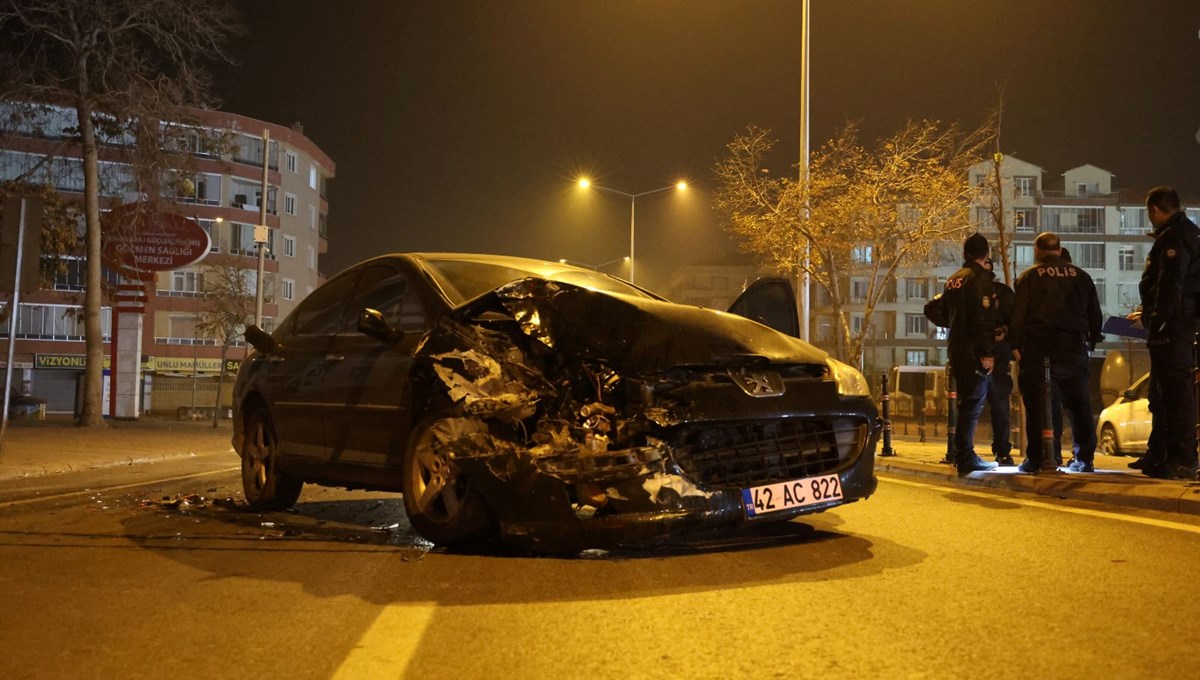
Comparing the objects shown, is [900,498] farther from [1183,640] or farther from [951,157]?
[951,157]

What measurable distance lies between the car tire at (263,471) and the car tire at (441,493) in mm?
1970

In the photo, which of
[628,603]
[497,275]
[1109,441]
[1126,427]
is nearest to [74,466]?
[497,275]

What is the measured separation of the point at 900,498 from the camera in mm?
7551

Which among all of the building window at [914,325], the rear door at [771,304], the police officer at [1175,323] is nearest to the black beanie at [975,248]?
the police officer at [1175,323]

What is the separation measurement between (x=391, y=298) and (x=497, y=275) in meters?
0.66

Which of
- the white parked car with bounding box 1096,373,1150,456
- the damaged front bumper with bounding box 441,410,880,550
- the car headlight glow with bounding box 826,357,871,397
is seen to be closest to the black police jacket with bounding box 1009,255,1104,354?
the car headlight glow with bounding box 826,357,871,397

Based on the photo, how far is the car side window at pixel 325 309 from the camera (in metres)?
6.90

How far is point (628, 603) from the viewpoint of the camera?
4133 millimetres

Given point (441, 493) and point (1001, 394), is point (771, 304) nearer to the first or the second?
point (441, 493)

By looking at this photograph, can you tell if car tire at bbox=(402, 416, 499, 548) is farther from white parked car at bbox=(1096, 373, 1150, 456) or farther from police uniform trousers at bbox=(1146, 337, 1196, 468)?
white parked car at bbox=(1096, 373, 1150, 456)

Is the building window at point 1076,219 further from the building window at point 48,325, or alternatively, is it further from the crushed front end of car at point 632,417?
the crushed front end of car at point 632,417

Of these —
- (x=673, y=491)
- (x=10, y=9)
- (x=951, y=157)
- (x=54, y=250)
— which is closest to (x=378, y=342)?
(x=673, y=491)

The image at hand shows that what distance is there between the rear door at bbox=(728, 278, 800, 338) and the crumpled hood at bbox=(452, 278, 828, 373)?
1.46 m

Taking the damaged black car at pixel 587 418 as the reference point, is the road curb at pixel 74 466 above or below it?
below
